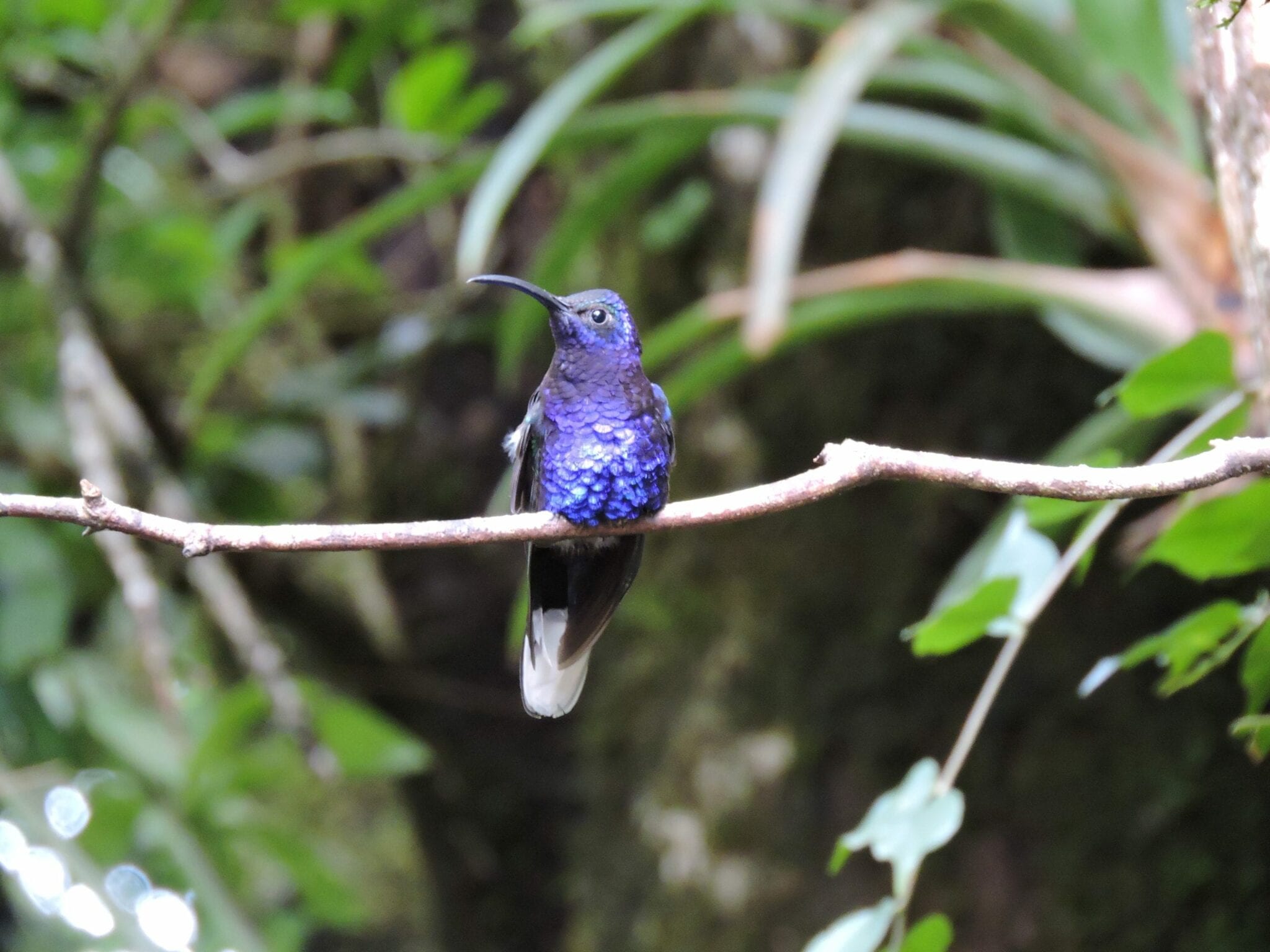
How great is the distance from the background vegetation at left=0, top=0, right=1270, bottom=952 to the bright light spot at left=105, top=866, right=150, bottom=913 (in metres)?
Answer: 0.06

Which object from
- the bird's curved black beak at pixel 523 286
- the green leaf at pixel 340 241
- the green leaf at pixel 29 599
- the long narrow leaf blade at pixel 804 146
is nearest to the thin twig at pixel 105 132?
the green leaf at pixel 340 241

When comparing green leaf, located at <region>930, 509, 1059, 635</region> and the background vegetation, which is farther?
the background vegetation

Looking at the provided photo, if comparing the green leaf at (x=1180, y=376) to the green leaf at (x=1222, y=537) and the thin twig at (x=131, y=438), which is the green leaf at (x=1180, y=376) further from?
the thin twig at (x=131, y=438)

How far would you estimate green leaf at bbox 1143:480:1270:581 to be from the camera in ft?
3.92

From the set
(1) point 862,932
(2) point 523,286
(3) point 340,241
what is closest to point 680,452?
(3) point 340,241

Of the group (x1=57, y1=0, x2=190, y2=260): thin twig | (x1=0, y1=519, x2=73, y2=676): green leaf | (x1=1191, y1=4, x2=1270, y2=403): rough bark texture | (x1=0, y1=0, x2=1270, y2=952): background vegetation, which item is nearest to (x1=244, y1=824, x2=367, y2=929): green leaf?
(x1=0, y1=0, x2=1270, y2=952): background vegetation

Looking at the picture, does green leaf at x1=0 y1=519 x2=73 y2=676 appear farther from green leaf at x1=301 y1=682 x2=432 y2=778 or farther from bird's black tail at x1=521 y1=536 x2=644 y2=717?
bird's black tail at x1=521 y1=536 x2=644 y2=717

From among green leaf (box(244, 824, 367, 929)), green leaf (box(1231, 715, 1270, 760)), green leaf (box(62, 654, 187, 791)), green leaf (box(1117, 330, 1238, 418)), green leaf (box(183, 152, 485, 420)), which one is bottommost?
green leaf (box(1231, 715, 1270, 760))

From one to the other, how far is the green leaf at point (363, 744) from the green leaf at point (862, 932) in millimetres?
1569

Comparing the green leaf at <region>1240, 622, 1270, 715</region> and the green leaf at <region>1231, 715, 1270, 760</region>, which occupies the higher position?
the green leaf at <region>1240, 622, 1270, 715</region>

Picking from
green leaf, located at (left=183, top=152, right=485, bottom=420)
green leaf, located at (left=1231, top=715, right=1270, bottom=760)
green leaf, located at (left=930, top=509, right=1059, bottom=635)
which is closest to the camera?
green leaf, located at (left=1231, top=715, right=1270, bottom=760)

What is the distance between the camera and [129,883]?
2.79 metres

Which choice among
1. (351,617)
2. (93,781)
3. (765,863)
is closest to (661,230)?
(351,617)

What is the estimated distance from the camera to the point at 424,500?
3.77 m
